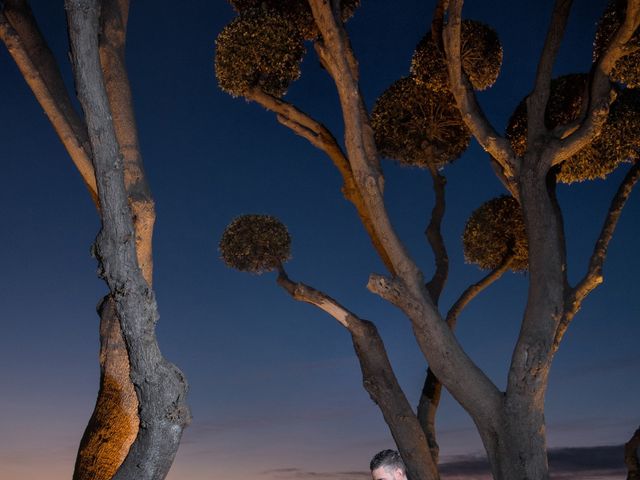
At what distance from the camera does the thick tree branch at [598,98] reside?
11.1 metres

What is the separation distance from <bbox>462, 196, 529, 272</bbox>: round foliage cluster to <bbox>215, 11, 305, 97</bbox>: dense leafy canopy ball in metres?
4.62

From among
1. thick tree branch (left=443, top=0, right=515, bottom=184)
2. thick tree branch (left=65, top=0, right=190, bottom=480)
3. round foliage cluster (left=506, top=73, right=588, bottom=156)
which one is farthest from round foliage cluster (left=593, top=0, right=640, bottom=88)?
thick tree branch (left=65, top=0, right=190, bottom=480)

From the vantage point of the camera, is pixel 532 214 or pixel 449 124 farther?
pixel 449 124

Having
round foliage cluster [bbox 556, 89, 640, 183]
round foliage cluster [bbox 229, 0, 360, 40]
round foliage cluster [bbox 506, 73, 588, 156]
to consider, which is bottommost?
round foliage cluster [bbox 556, 89, 640, 183]

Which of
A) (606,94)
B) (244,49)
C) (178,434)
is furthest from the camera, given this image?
(244,49)

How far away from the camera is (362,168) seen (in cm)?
1176

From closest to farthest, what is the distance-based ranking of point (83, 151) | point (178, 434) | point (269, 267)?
point (178, 434), point (83, 151), point (269, 267)

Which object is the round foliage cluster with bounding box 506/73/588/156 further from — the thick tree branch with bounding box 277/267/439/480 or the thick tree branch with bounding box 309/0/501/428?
the thick tree branch with bounding box 277/267/439/480

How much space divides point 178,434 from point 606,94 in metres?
8.62

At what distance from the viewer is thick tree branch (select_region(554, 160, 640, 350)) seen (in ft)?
37.7

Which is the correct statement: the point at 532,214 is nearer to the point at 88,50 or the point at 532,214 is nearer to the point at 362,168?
the point at 362,168

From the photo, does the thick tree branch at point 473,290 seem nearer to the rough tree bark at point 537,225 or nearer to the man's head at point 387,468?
the rough tree bark at point 537,225

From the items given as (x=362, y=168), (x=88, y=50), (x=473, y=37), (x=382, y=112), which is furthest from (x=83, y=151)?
(x=473, y=37)

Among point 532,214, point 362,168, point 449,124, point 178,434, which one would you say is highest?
point 449,124
